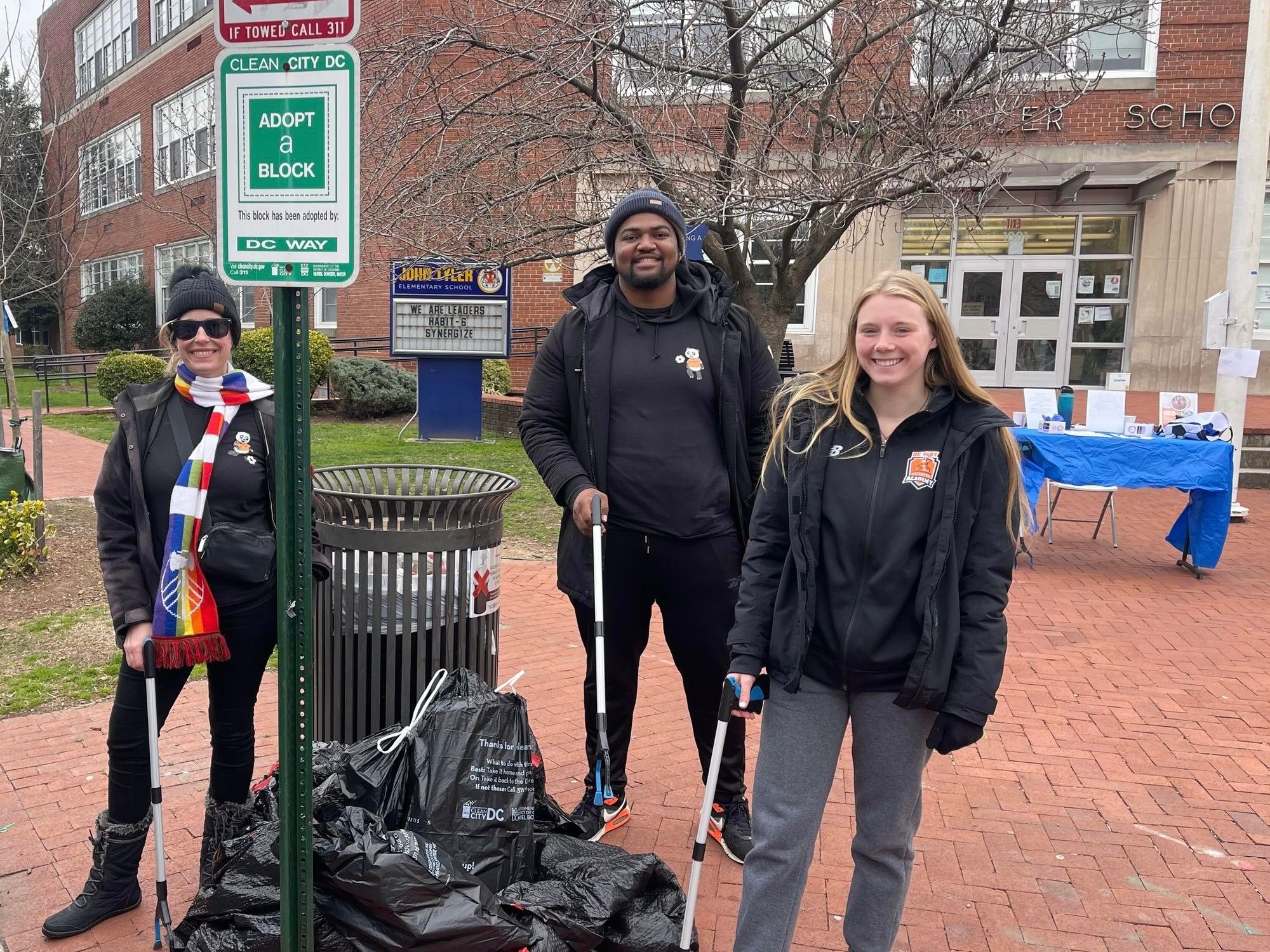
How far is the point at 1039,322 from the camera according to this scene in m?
17.8

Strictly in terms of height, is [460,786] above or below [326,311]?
below

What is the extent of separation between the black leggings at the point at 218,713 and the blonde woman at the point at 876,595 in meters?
1.49

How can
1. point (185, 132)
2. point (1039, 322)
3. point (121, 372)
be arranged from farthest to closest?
point (185, 132)
point (1039, 322)
point (121, 372)

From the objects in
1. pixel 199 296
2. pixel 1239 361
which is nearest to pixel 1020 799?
pixel 199 296

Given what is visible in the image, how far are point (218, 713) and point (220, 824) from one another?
1.10 ft

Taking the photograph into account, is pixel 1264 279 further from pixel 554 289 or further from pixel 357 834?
pixel 357 834

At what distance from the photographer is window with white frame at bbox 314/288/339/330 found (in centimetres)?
2192

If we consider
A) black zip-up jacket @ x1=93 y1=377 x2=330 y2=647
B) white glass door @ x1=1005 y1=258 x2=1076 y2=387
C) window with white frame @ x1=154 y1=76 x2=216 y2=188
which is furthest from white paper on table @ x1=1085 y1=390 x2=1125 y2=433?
window with white frame @ x1=154 y1=76 x2=216 y2=188

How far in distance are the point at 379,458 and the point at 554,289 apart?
7581 millimetres

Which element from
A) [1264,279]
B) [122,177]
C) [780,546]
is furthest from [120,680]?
[122,177]

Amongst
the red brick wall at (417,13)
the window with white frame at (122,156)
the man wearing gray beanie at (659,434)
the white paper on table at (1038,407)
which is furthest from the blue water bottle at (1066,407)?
the window with white frame at (122,156)

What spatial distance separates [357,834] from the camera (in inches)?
107

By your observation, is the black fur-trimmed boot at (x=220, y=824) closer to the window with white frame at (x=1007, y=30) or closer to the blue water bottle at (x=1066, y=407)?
the window with white frame at (x=1007, y=30)

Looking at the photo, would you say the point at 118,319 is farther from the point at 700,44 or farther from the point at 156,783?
the point at 156,783
